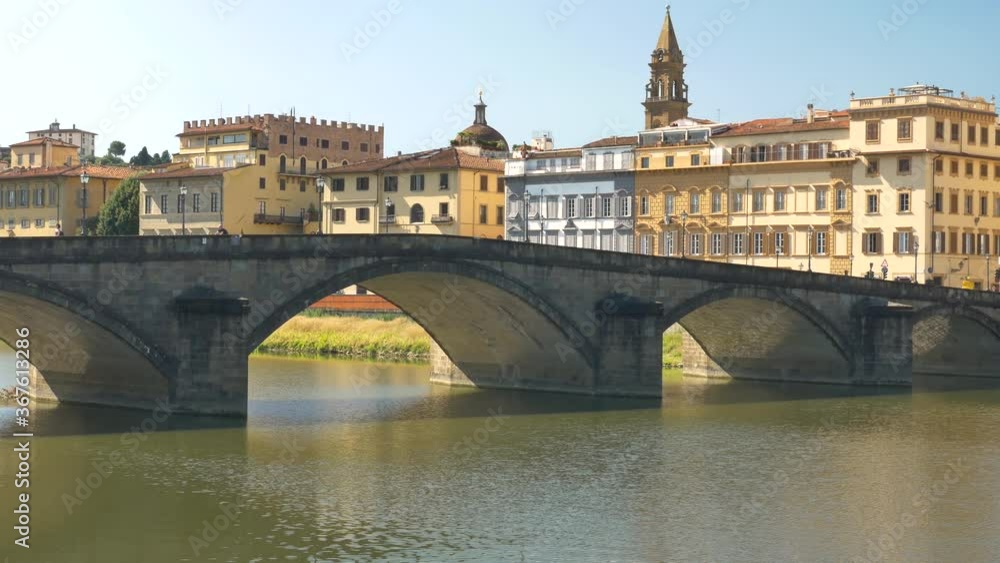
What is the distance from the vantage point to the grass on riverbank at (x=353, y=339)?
2810 inches

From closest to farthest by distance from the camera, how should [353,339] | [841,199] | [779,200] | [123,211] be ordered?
[353,339] < [841,199] < [779,200] < [123,211]

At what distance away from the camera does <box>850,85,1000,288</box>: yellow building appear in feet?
242

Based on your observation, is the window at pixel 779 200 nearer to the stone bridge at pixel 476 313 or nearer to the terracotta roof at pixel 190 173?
the stone bridge at pixel 476 313

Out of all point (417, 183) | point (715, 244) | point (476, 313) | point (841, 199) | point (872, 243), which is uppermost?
point (417, 183)


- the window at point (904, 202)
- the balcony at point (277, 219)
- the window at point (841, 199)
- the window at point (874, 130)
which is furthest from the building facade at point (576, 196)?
the window at point (904, 202)

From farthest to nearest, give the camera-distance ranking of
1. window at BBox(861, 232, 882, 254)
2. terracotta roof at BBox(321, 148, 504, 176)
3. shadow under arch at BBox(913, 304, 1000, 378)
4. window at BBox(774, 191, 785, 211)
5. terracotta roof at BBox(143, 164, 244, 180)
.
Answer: terracotta roof at BBox(143, 164, 244, 180)
terracotta roof at BBox(321, 148, 504, 176)
window at BBox(774, 191, 785, 211)
window at BBox(861, 232, 882, 254)
shadow under arch at BBox(913, 304, 1000, 378)

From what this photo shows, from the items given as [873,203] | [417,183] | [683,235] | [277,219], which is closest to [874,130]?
[873,203]

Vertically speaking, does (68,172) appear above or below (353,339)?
above

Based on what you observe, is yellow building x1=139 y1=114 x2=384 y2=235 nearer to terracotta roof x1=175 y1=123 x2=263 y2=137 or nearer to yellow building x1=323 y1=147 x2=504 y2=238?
terracotta roof x1=175 y1=123 x2=263 y2=137

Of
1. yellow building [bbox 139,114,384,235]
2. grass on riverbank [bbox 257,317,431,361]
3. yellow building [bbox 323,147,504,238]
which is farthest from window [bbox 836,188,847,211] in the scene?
yellow building [bbox 139,114,384,235]

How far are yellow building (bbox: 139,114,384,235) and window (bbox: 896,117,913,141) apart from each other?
117 feet

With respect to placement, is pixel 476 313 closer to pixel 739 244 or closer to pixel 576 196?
pixel 739 244

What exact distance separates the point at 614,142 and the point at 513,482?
5410 cm

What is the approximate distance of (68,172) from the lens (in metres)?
96.8
